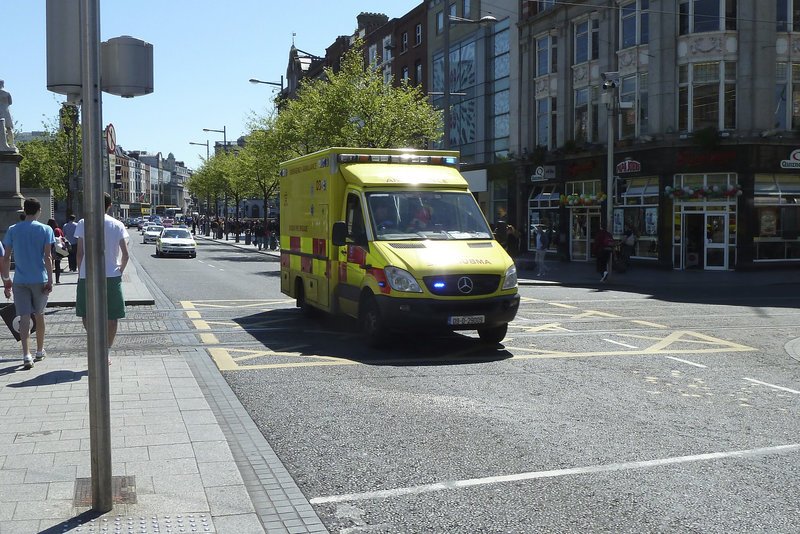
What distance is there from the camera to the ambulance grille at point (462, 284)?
389 inches

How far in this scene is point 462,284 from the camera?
32.8 ft

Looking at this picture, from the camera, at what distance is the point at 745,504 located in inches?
184

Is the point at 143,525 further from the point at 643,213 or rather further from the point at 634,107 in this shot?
the point at 634,107

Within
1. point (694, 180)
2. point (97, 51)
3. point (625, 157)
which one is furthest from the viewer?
point (625, 157)

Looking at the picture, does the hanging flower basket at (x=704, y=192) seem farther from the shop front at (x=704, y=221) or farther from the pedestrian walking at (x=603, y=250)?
the pedestrian walking at (x=603, y=250)

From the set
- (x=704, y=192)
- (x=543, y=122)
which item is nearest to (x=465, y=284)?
(x=704, y=192)

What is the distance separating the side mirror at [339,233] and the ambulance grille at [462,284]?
1.48 m

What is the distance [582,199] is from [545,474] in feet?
93.6

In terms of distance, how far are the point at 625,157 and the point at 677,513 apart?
2792cm

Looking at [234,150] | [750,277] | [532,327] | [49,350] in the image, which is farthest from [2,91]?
[234,150]

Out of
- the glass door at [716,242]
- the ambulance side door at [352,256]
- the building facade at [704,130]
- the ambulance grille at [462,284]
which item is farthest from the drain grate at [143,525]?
the glass door at [716,242]

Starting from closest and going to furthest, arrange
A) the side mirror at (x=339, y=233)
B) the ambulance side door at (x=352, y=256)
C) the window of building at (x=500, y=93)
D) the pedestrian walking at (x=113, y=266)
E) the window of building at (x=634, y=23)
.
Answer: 1. the pedestrian walking at (x=113, y=266)
2. the side mirror at (x=339, y=233)
3. the ambulance side door at (x=352, y=256)
4. the window of building at (x=634, y=23)
5. the window of building at (x=500, y=93)

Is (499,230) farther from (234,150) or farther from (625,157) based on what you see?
(234,150)

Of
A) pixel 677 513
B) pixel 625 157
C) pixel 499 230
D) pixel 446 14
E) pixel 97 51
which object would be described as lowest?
pixel 677 513
